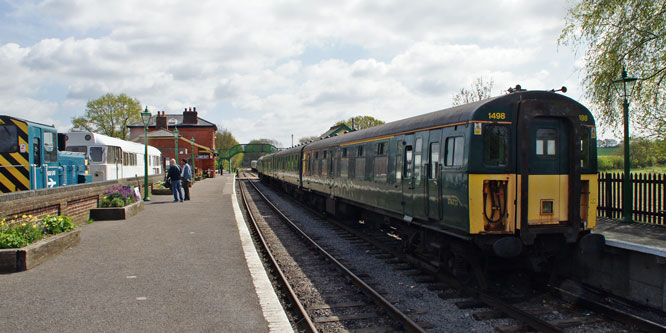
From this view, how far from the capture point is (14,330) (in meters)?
4.79

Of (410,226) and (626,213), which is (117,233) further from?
(626,213)

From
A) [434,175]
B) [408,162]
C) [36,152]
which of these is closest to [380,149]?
[408,162]

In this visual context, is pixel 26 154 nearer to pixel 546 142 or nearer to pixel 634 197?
pixel 546 142

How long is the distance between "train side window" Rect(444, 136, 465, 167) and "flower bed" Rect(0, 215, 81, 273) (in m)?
6.47

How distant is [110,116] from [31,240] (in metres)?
65.4

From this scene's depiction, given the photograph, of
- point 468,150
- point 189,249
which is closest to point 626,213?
point 468,150

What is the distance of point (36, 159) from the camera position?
40.5 feet

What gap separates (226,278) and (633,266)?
597 cm

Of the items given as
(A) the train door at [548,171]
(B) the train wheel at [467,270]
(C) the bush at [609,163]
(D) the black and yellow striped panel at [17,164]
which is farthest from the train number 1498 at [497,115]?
(C) the bush at [609,163]

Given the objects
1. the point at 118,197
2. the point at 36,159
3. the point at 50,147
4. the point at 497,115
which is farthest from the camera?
the point at 118,197

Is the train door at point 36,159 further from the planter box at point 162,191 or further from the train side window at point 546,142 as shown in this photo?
the train side window at point 546,142

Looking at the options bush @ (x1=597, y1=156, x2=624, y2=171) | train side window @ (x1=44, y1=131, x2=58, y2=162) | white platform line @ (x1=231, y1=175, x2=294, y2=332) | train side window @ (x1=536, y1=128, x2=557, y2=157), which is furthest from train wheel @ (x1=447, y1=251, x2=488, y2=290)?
bush @ (x1=597, y1=156, x2=624, y2=171)

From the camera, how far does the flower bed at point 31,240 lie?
7.09m

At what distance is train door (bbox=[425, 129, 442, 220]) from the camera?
24.5ft
